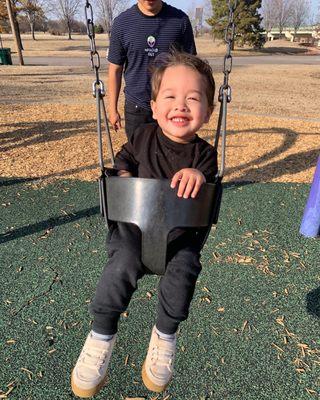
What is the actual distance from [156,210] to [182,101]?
480mm

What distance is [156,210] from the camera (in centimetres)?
150

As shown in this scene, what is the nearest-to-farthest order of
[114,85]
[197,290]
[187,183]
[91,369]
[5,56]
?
[187,183]
[91,369]
[197,290]
[114,85]
[5,56]

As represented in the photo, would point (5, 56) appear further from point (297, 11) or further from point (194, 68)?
point (297, 11)

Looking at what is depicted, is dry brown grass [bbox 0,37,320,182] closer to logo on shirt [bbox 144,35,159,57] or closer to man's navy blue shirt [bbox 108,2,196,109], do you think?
man's navy blue shirt [bbox 108,2,196,109]

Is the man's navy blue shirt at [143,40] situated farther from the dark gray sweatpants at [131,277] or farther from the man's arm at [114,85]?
the dark gray sweatpants at [131,277]

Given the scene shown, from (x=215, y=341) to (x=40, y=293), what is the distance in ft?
3.56

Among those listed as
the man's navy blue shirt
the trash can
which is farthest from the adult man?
the trash can

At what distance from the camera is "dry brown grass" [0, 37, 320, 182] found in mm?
4695

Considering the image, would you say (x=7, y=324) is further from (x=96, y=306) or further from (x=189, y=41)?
(x=189, y=41)

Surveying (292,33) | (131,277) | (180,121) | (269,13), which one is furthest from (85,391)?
(292,33)

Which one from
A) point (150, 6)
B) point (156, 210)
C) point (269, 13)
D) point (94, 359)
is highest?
point (150, 6)

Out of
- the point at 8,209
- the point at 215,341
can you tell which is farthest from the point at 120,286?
the point at 8,209

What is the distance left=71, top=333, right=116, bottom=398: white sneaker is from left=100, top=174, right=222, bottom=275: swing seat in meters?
0.41

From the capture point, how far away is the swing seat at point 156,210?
1.50 metres
